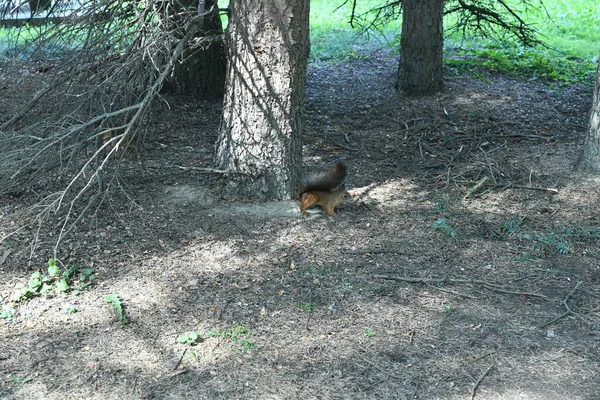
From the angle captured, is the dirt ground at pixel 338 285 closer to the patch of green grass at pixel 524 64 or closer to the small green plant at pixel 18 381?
the small green plant at pixel 18 381

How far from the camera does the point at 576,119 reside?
26.6 ft

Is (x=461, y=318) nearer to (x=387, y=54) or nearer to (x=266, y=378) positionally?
(x=266, y=378)

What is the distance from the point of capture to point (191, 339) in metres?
3.93

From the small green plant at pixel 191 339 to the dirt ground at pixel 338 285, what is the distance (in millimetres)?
46

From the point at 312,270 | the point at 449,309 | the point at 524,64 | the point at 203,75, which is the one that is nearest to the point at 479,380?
the point at 449,309

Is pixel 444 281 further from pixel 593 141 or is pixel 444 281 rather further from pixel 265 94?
pixel 593 141

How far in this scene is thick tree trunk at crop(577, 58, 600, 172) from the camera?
593cm

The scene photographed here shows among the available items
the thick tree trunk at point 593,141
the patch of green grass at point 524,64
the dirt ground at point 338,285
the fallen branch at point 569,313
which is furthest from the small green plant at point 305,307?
the patch of green grass at point 524,64

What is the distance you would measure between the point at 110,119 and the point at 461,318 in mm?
3190

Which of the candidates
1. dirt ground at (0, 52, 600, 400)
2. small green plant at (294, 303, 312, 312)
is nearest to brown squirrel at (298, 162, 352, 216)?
dirt ground at (0, 52, 600, 400)

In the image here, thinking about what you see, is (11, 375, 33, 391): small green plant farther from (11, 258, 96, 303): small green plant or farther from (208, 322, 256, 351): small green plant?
(208, 322, 256, 351): small green plant

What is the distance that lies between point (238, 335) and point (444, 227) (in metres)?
2.13

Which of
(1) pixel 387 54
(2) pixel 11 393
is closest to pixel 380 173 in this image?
(2) pixel 11 393

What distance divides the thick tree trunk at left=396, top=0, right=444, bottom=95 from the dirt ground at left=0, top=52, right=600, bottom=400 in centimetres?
170
